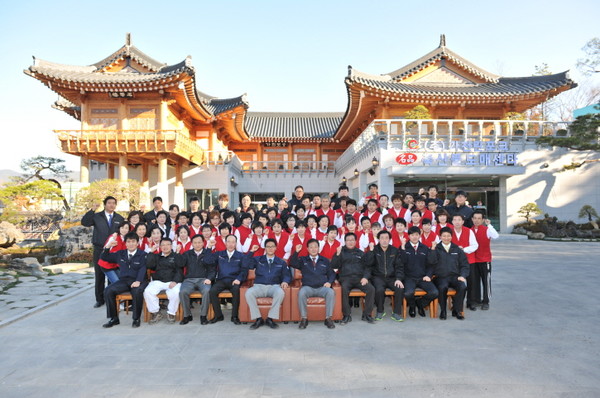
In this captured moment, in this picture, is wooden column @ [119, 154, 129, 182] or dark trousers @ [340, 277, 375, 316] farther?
wooden column @ [119, 154, 129, 182]

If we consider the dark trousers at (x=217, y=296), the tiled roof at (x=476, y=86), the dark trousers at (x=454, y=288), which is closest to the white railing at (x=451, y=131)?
the tiled roof at (x=476, y=86)

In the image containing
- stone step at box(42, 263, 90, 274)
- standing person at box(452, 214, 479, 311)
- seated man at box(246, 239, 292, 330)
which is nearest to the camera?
seated man at box(246, 239, 292, 330)

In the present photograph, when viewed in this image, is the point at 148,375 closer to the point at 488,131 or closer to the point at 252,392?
the point at 252,392

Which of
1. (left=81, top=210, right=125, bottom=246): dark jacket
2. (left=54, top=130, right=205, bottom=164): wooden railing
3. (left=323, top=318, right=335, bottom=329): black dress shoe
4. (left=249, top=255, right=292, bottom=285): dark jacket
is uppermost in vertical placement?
(left=54, top=130, right=205, bottom=164): wooden railing

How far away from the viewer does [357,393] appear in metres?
3.32

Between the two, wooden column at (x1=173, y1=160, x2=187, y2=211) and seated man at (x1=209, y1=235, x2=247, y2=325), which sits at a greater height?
wooden column at (x1=173, y1=160, x2=187, y2=211)

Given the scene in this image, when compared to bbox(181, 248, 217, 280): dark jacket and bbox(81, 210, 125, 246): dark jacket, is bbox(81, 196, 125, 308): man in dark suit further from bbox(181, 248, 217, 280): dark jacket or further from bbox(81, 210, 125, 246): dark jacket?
bbox(181, 248, 217, 280): dark jacket

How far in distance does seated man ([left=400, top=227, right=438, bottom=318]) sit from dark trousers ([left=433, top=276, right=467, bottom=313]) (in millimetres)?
142

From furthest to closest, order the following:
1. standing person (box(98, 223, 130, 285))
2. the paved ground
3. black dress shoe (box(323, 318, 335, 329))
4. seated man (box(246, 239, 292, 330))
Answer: standing person (box(98, 223, 130, 285)) < seated man (box(246, 239, 292, 330)) < black dress shoe (box(323, 318, 335, 329)) < the paved ground

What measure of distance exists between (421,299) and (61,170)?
32.6 metres

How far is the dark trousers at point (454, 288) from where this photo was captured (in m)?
5.59

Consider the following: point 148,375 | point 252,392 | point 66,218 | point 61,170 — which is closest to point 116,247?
point 148,375

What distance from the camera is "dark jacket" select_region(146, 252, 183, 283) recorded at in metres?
5.78

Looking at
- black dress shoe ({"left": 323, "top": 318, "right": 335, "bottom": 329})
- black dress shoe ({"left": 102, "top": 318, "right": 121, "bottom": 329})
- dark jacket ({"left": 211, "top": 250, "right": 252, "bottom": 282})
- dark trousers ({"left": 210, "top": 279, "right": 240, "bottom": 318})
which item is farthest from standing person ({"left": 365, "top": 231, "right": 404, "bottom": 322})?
black dress shoe ({"left": 102, "top": 318, "right": 121, "bottom": 329})
